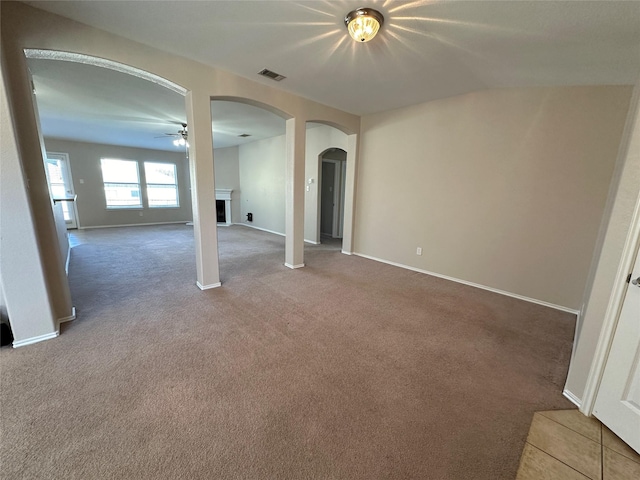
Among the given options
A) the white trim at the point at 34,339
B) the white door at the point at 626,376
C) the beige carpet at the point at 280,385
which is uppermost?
the white door at the point at 626,376

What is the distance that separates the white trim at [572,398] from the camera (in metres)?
1.63

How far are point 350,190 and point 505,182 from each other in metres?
2.52

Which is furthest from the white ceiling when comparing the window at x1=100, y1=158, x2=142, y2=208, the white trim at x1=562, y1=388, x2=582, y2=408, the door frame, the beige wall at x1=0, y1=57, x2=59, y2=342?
the window at x1=100, y1=158, x2=142, y2=208

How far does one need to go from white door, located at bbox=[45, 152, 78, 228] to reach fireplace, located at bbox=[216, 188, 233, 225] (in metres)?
3.94

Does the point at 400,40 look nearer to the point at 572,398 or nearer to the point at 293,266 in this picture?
the point at 572,398

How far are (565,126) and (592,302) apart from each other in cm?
228

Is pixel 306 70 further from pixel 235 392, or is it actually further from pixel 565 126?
pixel 235 392

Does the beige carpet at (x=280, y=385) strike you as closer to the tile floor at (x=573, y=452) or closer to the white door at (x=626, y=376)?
the tile floor at (x=573, y=452)

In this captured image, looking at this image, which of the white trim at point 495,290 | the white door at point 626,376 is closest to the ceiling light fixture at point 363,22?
the white door at point 626,376

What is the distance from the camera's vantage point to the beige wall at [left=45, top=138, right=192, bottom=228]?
716 cm

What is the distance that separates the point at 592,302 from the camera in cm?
160

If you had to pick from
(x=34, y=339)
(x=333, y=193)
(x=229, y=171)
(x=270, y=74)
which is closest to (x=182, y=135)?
(x=229, y=171)

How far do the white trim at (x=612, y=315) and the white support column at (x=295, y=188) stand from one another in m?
3.43

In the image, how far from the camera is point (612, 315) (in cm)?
148
